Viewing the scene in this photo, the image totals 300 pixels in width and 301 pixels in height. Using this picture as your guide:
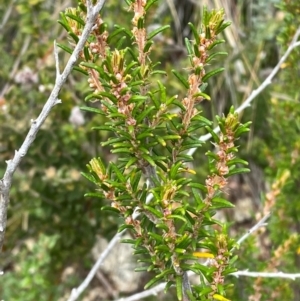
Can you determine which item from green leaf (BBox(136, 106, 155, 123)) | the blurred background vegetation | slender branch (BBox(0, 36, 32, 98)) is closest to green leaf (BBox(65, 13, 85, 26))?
green leaf (BBox(136, 106, 155, 123))

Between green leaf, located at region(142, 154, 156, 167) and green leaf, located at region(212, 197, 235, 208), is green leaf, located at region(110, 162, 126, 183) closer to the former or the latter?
green leaf, located at region(142, 154, 156, 167)

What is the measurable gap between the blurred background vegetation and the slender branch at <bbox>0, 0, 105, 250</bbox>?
2.80 ft

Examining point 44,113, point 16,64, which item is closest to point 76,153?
point 16,64

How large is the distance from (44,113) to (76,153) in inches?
51.9

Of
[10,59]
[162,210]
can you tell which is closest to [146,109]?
[162,210]

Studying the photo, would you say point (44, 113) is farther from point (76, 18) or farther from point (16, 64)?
point (16, 64)

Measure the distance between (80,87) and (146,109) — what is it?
A: 4.00 ft

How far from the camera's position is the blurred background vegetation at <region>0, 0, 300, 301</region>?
1696mm

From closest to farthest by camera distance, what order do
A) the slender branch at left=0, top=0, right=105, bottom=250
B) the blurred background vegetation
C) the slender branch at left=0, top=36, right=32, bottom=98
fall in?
the slender branch at left=0, top=0, right=105, bottom=250, the blurred background vegetation, the slender branch at left=0, top=36, right=32, bottom=98

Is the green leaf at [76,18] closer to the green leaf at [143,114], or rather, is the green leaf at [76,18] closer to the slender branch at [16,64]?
the green leaf at [143,114]

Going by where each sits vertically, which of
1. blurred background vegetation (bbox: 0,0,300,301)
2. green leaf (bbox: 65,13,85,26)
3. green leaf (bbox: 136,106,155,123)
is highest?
green leaf (bbox: 65,13,85,26)

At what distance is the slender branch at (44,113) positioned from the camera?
28.9 inches

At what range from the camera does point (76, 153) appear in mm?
2105

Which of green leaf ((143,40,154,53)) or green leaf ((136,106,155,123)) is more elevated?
green leaf ((143,40,154,53))
